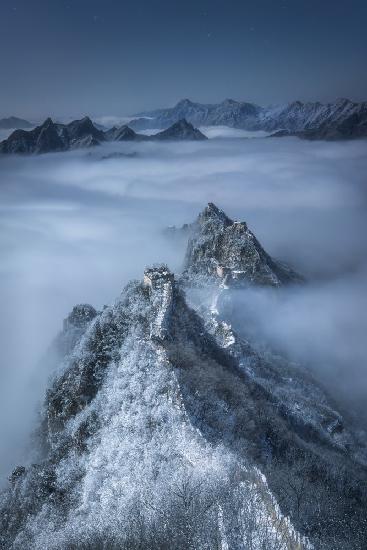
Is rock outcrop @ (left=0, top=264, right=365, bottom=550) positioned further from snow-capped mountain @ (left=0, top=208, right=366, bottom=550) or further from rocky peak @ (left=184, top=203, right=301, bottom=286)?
rocky peak @ (left=184, top=203, right=301, bottom=286)

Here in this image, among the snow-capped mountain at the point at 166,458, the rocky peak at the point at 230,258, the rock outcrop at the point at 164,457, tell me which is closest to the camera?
the snow-capped mountain at the point at 166,458

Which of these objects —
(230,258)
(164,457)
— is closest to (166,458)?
(164,457)

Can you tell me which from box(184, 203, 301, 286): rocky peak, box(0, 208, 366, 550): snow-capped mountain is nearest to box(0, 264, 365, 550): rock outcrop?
box(0, 208, 366, 550): snow-capped mountain

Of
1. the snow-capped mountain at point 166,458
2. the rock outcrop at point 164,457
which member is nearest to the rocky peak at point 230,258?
the snow-capped mountain at point 166,458

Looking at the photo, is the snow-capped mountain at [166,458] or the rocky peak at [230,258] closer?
the snow-capped mountain at [166,458]

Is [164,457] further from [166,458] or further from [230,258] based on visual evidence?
[230,258]

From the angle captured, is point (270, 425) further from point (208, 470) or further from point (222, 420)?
point (208, 470)

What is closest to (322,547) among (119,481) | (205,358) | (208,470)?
(208,470)

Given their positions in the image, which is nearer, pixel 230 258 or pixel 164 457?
pixel 164 457

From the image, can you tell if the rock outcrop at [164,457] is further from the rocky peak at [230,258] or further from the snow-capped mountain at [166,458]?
the rocky peak at [230,258]
